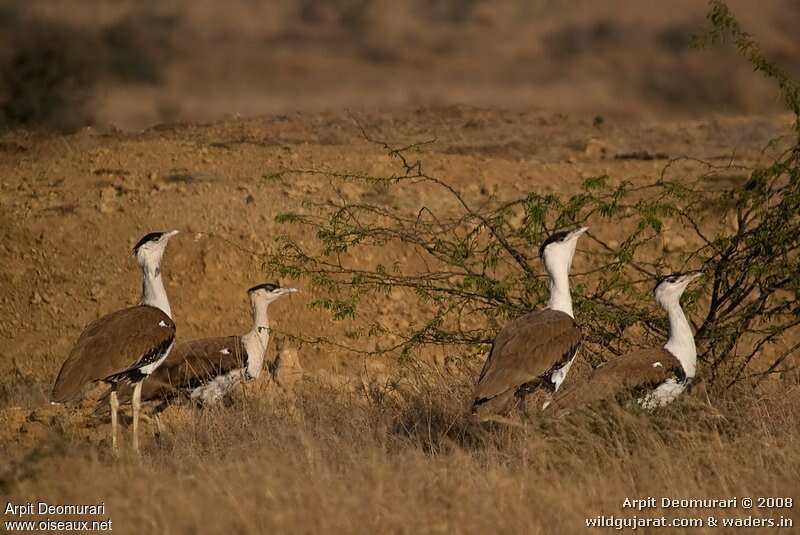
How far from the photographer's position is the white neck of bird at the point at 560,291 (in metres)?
8.56

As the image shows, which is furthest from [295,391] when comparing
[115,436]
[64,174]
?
[64,174]

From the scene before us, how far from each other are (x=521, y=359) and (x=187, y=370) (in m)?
3.72

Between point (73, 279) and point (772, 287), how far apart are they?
9022 mm

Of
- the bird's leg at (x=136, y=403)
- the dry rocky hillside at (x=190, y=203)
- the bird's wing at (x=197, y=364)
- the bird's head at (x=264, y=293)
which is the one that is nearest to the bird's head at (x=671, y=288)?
the bird's leg at (x=136, y=403)

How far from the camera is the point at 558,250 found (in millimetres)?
8672

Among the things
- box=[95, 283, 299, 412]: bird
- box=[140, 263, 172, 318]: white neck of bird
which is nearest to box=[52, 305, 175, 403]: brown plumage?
box=[140, 263, 172, 318]: white neck of bird

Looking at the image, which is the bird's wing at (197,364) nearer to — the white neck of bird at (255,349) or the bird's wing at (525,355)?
the white neck of bird at (255,349)

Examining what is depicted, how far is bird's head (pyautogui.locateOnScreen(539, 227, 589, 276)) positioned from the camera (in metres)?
8.66

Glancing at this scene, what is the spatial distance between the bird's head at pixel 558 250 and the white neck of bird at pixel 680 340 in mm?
752

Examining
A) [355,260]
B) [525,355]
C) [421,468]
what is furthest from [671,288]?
[355,260]

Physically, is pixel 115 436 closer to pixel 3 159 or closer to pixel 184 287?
pixel 184 287

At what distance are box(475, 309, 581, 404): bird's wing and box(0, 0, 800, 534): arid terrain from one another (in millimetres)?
309

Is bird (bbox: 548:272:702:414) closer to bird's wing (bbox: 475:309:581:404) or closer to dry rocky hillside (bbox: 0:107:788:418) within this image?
bird's wing (bbox: 475:309:581:404)

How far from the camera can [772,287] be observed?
9.48m
